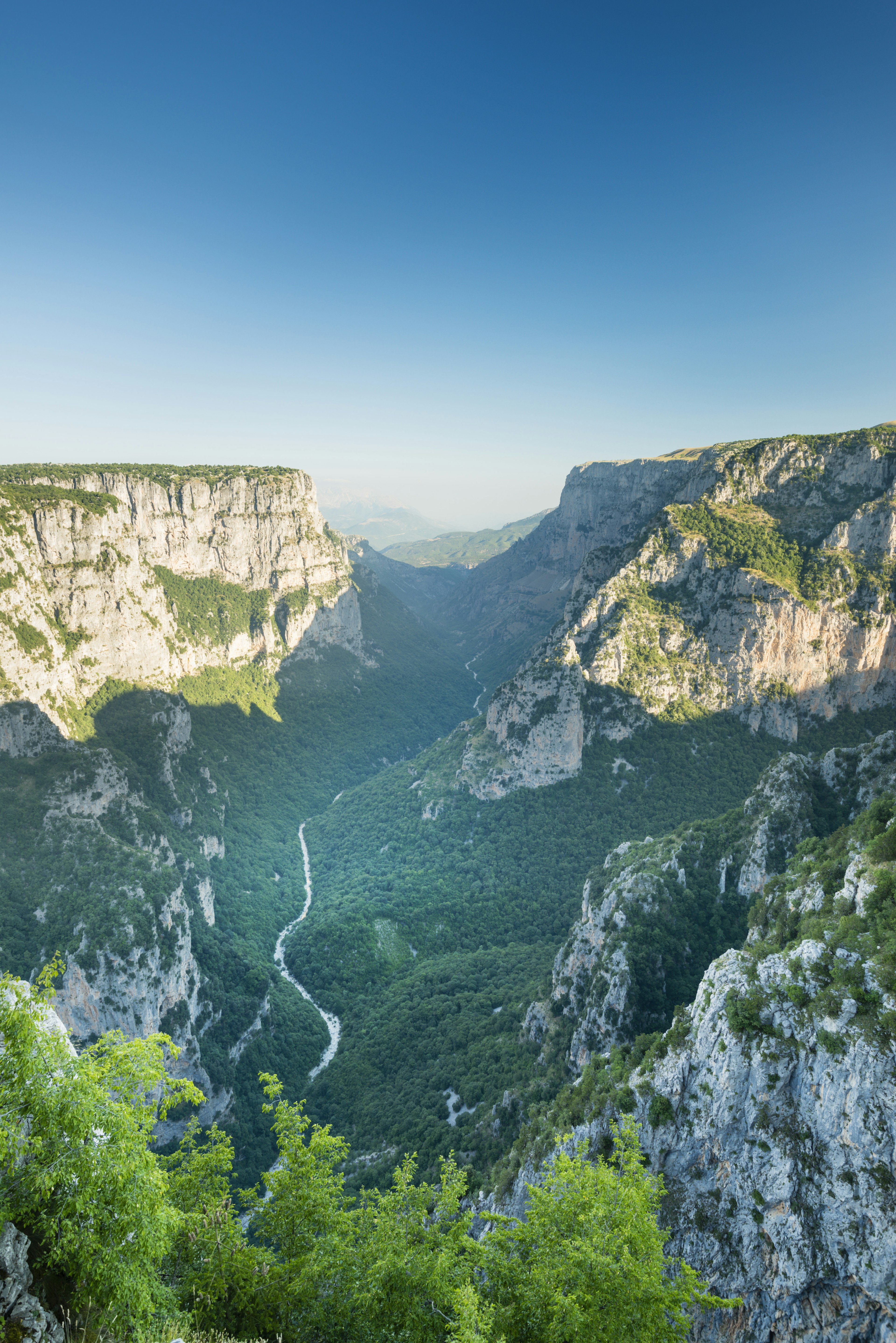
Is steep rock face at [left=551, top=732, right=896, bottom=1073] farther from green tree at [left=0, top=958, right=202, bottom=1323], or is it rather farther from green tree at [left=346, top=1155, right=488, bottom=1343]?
green tree at [left=0, top=958, right=202, bottom=1323]

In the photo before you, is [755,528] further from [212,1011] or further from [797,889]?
[212,1011]

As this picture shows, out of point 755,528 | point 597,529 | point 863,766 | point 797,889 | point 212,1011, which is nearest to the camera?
point 797,889

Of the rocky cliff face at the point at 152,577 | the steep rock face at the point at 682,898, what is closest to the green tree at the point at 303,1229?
the steep rock face at the point at 682,898

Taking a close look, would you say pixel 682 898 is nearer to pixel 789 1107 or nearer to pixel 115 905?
pixel 789 1107

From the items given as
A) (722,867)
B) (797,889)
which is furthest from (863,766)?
(797,889)

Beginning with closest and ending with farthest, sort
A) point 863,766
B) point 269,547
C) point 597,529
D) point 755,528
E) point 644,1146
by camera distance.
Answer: point 644,1146, point 863,766, point 755,528, point 269,547, point 597,529

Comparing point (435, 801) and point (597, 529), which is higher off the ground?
point (597, 529)

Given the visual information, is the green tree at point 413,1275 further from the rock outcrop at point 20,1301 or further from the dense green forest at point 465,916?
the dense green forest at point 465,916
